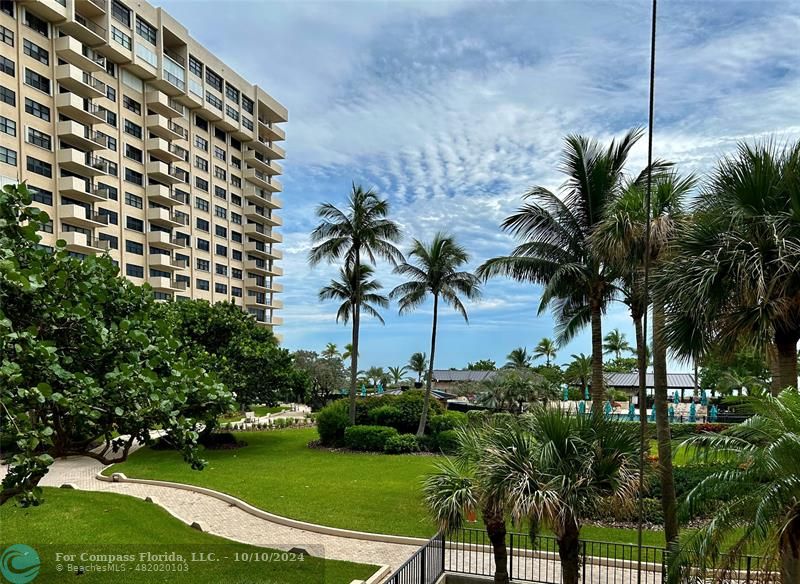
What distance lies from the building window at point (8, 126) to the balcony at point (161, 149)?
45.3 feet

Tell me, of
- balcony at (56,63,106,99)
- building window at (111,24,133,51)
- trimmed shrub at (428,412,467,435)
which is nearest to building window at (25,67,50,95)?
balcony at (56,63,106,99)

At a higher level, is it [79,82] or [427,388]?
[79,82]

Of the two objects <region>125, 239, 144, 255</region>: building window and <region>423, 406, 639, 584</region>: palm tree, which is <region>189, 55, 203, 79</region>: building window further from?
<region>423, 406, 639, 584</region>: palm tree

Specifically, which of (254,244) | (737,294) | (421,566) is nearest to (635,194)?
(737,294)

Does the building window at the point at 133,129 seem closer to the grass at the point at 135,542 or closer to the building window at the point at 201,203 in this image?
the building window at the point at 201,203

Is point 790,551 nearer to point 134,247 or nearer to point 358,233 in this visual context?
point 358,233

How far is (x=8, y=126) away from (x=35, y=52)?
22.1ft

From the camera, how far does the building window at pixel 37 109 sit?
1558 inches

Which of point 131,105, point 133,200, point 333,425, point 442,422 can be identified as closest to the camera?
point 333,425

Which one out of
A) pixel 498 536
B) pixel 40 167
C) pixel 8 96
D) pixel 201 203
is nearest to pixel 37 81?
pixel 8 96

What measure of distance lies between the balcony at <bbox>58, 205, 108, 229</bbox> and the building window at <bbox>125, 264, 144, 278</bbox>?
4872 mm

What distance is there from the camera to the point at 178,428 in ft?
23.7

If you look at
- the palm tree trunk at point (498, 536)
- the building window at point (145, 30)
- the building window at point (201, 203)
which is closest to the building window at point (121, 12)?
the building window at point (145, 30)

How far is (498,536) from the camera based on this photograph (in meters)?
9.41
